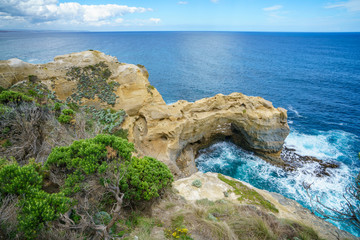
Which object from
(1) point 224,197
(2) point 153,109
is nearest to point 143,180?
(1) point 224,197

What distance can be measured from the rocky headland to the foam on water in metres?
2.43

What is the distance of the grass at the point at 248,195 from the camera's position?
16719 mm

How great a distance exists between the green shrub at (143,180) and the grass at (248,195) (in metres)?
8.66

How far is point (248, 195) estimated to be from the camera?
17.8 meters

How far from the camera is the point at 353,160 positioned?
28.8 meters

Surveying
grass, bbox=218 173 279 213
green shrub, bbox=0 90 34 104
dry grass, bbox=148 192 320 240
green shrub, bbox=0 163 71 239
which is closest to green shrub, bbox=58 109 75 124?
green shrub, bbox=0 90 34 104

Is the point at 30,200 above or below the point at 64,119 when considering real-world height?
above

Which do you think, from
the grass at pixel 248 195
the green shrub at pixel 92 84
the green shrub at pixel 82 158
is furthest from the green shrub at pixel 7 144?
the grass at pixel 248 195

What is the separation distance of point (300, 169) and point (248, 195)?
52.1 feet

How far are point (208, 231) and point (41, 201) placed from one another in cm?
831

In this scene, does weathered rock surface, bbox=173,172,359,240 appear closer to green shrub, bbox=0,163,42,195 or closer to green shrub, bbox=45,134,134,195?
green shrub, bbox=45,134,134,195

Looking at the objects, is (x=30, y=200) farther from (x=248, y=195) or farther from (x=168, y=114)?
(x=168, y=114)

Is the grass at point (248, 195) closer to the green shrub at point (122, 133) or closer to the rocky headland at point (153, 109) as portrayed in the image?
the rocky headland at point (153, 109)

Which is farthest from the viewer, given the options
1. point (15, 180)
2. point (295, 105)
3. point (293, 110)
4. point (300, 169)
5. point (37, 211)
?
point (295, 105)
